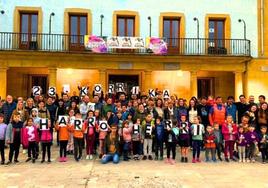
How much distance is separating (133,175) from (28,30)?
47.1ft

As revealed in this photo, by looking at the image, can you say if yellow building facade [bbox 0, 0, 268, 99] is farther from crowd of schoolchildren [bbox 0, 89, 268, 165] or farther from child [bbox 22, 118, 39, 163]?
child [bbox 22, 118, 39, 163]

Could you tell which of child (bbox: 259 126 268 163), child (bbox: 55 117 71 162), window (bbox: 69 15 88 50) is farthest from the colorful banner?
child (bbox: 259 126 268 163)

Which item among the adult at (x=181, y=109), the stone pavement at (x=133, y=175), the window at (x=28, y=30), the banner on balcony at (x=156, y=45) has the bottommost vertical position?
the stone pavement at (x=133, y=175)

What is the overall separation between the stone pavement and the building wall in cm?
1188

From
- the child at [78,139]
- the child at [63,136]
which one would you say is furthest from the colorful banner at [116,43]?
the child at [63,136]

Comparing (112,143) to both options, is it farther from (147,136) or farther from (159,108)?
(159,108)

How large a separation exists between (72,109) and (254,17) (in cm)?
1443

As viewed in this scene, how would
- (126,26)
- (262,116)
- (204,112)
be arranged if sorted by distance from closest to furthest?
(262,116) → (204,112) → (126,26)

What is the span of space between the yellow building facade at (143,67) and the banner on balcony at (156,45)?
0.45 m

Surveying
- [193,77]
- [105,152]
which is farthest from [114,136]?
[193,77]

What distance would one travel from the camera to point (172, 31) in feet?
72.8

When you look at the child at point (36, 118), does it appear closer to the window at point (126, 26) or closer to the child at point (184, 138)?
the child at point (184, 138)

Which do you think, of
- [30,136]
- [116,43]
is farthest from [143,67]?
[30,136]

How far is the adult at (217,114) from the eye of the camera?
40.0 feet
